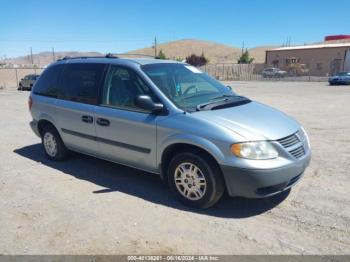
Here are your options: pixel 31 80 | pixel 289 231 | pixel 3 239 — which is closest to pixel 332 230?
pixel 289 231

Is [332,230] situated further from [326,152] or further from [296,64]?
[296,64]

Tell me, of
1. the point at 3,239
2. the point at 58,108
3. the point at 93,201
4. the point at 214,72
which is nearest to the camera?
the point at 3,239

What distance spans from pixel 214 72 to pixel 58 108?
1951 inches

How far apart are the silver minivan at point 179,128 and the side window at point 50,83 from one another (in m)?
0.08

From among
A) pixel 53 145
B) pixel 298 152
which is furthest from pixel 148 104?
pixel 53 145

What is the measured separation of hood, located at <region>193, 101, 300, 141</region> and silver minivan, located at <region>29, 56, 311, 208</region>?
0.04 ft

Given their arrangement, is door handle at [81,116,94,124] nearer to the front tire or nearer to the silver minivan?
the silver minivan

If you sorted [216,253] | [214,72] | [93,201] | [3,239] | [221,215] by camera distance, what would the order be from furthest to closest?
[214,72], [93,201], [221,215], [3,239], [216,253]

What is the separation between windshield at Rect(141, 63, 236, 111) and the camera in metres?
4.29

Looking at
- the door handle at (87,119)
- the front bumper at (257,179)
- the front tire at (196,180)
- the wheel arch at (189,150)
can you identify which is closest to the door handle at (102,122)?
the door handle at (87,119)

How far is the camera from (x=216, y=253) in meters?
3.14

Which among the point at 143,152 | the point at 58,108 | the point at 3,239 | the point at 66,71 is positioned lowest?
the point at 3,239

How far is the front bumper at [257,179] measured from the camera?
11.6 ft

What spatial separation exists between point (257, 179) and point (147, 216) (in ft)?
4.42
